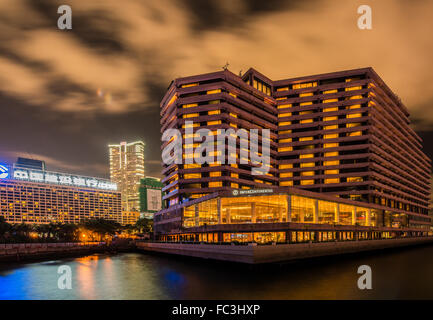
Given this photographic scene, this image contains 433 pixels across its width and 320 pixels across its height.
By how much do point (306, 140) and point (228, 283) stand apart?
113 metres

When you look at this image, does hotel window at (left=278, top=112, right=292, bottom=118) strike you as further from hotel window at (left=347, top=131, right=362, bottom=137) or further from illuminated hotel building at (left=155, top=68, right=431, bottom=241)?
hotel window at (left=347, top=131, right=362, bottom=137)

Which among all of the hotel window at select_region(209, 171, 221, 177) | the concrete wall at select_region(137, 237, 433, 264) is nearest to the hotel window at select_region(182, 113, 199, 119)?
the hotel window at select_region(209, 171, 221, 177)

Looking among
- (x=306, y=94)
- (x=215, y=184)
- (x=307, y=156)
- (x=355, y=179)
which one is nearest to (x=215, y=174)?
(x=215, y=184)

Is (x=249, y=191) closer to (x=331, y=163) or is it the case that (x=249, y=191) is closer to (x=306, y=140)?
(x=331, y=163)

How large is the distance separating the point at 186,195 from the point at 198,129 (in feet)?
75.9

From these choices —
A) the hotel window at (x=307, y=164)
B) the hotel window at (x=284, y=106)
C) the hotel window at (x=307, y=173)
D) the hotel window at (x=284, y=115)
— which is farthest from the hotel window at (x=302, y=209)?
the hotel window at (x=284, y=106)

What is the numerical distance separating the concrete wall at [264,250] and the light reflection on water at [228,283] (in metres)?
1.58

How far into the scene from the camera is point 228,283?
152 feet

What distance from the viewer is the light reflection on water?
1615 inches

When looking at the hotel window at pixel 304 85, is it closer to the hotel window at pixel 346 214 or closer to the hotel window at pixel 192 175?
the hotel window at pixel 192 175

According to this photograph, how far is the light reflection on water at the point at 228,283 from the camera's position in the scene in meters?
41.0

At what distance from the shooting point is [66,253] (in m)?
101

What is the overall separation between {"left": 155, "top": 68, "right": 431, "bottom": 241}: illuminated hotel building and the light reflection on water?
45044 millimetres
